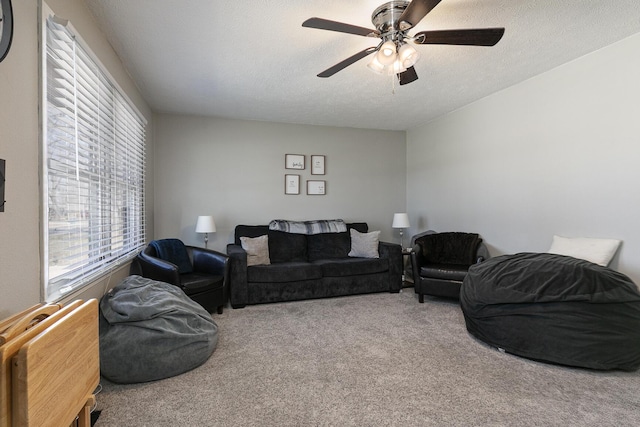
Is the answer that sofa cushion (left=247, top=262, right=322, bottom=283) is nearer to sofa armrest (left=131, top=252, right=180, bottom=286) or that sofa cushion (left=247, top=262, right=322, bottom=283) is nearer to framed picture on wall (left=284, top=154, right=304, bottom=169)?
sofa armrest (left=131, top=252, right=180, bottom=286)

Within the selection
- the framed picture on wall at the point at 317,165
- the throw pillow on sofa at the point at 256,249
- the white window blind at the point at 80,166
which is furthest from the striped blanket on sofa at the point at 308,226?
the white window blind at the point at 80,166

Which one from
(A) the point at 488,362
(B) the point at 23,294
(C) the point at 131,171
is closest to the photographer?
(B) the point at 23,294

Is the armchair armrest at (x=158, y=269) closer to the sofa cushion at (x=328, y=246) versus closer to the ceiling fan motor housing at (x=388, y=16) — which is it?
the sofa cushion at (x=328, y=246)

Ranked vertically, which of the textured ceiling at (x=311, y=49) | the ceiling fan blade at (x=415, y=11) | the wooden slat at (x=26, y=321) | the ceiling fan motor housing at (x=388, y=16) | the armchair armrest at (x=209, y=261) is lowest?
the armchair armrest at (x=209, y=261)

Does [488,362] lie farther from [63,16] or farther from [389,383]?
[63,16]

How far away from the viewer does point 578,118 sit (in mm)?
2834

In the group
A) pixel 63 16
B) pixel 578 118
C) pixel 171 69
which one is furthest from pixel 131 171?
pixel 578 118

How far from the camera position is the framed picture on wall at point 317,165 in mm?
4871

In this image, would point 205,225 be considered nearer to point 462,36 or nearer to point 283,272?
point 283,272

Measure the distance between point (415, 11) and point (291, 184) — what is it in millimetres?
3294

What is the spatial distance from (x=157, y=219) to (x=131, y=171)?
1.21m

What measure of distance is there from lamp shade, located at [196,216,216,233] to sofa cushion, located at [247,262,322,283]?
2.76 feet

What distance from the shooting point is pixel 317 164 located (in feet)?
16.0

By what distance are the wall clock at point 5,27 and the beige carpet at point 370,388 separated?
1.81 metres
